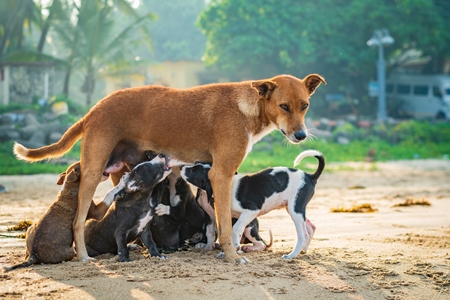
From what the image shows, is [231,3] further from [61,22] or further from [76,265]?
[76,265]

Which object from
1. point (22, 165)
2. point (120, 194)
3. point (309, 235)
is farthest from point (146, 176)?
point (22, 165)

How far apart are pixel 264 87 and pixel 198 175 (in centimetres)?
128

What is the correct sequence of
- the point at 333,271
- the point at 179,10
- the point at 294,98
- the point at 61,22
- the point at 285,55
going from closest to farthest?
the point at 333,271, the point at 294,98, the point at 61,22, the point at 285,55, the point at 179,10

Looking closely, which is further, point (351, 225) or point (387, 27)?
point (387, 27)

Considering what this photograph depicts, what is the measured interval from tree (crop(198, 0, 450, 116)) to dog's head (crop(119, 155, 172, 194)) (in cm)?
3003

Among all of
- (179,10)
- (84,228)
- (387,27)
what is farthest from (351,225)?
(179,10)

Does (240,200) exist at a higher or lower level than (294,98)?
lower

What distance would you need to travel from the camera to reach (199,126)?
7059mm

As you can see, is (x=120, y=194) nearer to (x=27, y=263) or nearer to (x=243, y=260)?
(x=27, y=263)

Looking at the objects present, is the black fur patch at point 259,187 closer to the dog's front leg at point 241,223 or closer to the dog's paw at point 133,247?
the dog's front leg at point 241,223

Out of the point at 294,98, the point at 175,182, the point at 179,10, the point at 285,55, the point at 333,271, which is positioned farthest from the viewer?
the point at 179,10

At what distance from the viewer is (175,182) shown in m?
7.64

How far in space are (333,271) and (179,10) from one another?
5162cm

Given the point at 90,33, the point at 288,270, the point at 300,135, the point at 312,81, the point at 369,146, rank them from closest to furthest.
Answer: the point at 288,270, the point at 300,135, the point at 312,81, the point at 369,146, the point at 90,33
